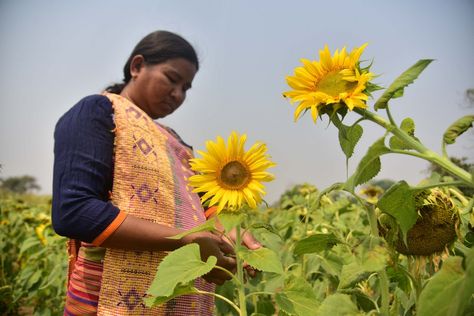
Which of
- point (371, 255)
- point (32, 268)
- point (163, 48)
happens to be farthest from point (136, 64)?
point (32, 268)

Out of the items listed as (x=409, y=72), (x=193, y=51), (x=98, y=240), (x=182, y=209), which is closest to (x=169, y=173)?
(x=182, y=209)

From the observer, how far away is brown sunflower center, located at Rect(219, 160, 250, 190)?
864 mm

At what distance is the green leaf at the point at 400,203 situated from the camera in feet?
1.81

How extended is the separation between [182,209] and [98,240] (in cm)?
24

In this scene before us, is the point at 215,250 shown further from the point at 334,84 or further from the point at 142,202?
the point at 334,84

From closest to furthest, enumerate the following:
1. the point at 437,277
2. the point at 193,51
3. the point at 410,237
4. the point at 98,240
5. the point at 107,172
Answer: the point at 437,277
the point at 410,237
the point at 98,240
the point at 107,172
the point at 193,51

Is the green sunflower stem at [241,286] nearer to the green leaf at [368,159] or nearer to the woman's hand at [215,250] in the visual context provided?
the woman's hand at [215,250]

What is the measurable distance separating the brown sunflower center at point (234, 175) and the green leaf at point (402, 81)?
382mm

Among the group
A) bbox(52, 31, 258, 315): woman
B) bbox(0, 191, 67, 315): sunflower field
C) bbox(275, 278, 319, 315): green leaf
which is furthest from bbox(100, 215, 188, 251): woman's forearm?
bbox(0, 191, 67, 315): sunflower field

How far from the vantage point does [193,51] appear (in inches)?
60.8

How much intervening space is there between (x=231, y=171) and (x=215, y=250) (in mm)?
193

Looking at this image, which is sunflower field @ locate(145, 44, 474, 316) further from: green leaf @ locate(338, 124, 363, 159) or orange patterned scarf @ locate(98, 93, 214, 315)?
orange patterned scarf @ locate(98, 93, 214, 315)

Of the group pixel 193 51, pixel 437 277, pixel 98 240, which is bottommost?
pixel 98 240

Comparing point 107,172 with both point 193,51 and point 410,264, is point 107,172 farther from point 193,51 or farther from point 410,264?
point 410,264
